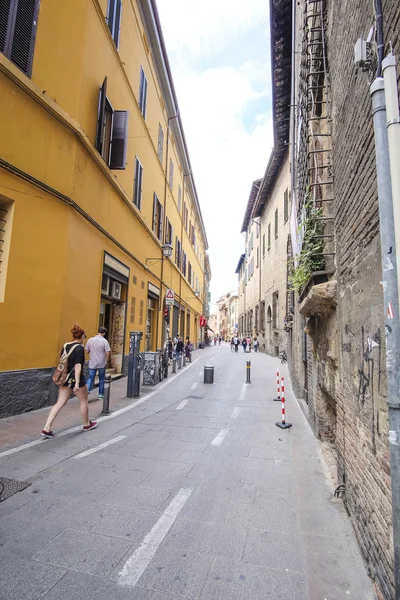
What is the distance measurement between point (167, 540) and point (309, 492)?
194 cm

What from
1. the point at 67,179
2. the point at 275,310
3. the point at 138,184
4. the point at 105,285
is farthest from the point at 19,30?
the point at 275,310

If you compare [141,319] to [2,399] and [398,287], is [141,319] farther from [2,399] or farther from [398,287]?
[398,287]

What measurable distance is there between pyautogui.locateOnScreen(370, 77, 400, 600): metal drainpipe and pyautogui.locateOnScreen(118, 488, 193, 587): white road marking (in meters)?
1.73

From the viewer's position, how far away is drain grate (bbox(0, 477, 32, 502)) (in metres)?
3.55

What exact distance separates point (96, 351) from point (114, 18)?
34.0 feet

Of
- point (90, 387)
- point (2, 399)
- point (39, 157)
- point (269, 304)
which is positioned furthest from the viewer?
point (269, 304)

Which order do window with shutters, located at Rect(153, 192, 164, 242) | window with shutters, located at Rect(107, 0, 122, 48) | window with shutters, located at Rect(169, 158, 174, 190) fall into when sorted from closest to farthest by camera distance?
window with shutters, located at Rect(107, 0, 122, 48)
window with shutters, located at Rect(153, 192, 164, 242)
window with shutters, located at Rect(169, 158, 174, 190)

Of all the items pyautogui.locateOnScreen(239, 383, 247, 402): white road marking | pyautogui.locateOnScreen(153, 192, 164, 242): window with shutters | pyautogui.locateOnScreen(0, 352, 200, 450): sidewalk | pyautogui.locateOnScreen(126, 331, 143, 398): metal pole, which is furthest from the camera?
pyautogui.locateOnScreen(153, 192, 164, 242): window with shutters

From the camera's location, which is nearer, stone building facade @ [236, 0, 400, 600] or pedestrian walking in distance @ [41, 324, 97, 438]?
stone building facade @ [236, 0, 400, 600]

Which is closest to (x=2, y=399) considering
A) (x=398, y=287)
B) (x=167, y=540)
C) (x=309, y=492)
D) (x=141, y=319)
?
(x=167, y=540)

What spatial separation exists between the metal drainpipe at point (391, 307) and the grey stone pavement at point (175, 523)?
1013mm

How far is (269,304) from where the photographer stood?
27031 mm

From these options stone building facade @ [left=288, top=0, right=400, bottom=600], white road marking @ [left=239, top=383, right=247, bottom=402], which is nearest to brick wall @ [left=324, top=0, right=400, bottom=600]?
stone building facade @ [left=288, top=0, right=400, bottom=600]

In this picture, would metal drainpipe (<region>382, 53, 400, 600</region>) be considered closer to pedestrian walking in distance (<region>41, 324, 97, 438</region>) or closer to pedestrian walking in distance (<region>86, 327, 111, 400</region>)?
pedestrian walking in distance (<region>41, 324, 97, 438</region>)
